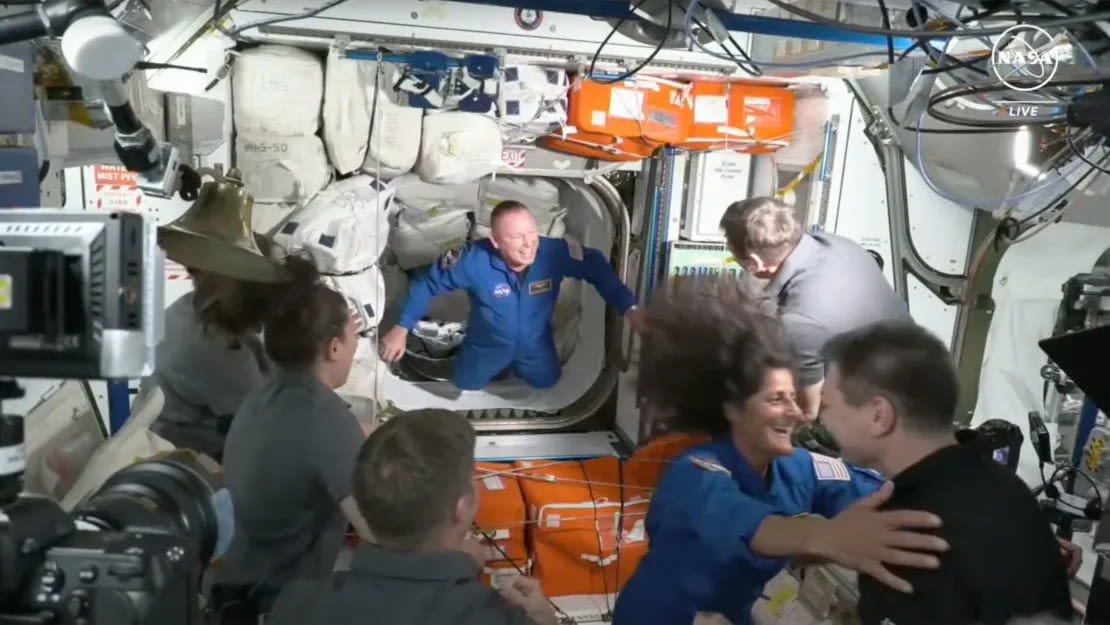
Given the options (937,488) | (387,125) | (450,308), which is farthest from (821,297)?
(450,308)

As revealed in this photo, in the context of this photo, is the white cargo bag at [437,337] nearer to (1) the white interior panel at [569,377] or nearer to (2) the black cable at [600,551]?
(1) the white interior panel at [569,377]

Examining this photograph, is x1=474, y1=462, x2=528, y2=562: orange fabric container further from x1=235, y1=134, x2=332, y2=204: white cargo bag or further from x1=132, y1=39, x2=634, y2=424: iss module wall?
x1=235, y1=134, x2=332, y2=204: white cargo bag

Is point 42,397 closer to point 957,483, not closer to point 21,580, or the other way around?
point 21,580

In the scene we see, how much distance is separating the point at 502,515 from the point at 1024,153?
274cm

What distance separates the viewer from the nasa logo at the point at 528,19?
3600 millimetres

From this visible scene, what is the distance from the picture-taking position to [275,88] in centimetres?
358

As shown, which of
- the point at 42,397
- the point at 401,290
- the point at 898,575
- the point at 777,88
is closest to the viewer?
the point at 898,575

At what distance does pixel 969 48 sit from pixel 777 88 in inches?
52.3

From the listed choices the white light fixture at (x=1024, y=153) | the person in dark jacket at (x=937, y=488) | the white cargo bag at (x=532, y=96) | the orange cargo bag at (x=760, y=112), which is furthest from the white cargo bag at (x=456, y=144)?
the person in dark jacket at (x=937, y=488)

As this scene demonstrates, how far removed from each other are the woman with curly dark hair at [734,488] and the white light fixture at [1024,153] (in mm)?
1570

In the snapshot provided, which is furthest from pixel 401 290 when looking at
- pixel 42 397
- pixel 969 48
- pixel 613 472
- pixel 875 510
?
pixel 875 510

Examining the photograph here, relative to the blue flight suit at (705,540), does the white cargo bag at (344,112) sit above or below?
above

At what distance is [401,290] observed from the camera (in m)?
5.48

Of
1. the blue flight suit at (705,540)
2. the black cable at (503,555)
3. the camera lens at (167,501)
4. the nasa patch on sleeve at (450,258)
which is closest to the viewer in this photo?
the camera lens at (167,501)
